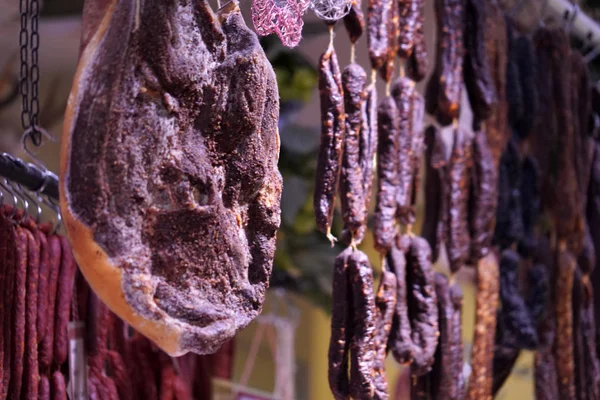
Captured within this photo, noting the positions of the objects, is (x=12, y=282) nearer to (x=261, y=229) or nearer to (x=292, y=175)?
(x=261, y=229)

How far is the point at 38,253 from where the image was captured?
1073 mm

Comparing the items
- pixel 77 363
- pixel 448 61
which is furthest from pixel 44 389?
pixel 448 61

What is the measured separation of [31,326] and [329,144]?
1.62 feet

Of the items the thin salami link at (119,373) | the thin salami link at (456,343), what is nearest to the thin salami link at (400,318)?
the thin salami link at (456,343)

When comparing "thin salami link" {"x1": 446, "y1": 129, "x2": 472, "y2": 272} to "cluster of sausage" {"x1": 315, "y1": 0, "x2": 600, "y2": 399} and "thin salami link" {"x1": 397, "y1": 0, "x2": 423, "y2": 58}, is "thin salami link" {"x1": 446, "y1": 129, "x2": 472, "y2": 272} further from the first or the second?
"thin salami link" {"x1": 397, "y1": 0, "x2": 423, "y2": 58}

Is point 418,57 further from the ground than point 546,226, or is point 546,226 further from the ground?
point 418,57

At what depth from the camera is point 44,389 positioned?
1046 mm

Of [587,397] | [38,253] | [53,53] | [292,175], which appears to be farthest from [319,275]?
[38,253]

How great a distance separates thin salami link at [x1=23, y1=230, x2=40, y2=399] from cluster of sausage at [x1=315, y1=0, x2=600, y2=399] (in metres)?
0.41

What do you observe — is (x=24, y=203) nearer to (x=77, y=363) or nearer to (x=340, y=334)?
(x=77, y=363)

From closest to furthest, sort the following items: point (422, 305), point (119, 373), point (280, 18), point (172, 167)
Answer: point (172, 167), point (280, 18), point (119, 373), point (422, 305)

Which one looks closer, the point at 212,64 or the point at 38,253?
the point at 212,64

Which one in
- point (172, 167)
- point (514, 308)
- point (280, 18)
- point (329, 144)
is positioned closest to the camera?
point (172, 167)

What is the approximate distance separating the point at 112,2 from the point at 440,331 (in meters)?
0.88
